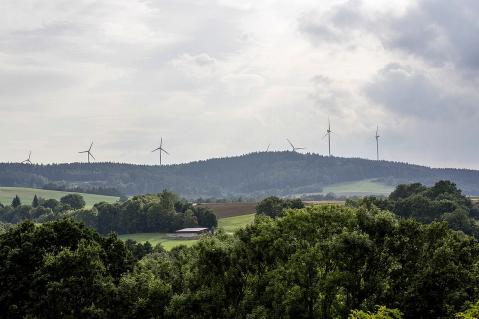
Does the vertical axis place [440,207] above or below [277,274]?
above

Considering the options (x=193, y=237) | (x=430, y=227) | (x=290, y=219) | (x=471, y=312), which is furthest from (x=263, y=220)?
(x=193, y=237)

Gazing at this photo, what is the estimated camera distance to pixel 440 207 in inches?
6806

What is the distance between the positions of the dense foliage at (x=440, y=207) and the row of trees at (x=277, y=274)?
315 feet

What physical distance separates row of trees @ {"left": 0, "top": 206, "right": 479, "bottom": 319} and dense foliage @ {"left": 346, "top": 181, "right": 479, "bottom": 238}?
95952 mm

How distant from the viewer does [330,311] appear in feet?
186

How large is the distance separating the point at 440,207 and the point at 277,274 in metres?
123

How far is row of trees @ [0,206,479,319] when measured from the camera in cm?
5534

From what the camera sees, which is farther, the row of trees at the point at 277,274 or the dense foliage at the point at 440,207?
the dense foliage at the point at 440,207

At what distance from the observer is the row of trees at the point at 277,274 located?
182 ft

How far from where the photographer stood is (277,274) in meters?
57.6

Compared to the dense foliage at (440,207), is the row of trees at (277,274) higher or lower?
lower

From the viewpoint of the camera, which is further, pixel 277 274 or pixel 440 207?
pixel 440 207

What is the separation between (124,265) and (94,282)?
820cm

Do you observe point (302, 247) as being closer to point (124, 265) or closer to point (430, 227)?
point (430, 227)
